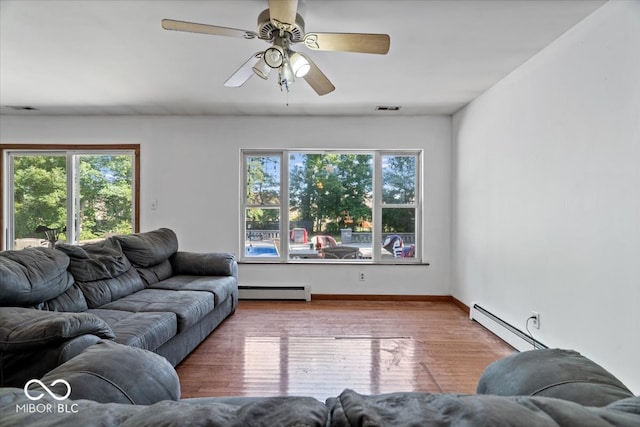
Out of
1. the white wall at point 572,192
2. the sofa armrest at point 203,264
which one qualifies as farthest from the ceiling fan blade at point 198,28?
the sofa armrest at point 203,264

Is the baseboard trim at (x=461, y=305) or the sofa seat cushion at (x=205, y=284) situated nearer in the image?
the sofa seat cushion at (x=205, y=284)

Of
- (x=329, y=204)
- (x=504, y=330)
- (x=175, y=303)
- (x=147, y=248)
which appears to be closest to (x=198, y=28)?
(x=175, y=303)

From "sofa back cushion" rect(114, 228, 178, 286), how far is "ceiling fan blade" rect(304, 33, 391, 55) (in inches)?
104

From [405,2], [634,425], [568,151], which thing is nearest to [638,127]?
[568,151]

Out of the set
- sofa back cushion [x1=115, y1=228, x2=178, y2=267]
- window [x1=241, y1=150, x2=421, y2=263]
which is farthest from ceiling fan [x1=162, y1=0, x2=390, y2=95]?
window [x1=241, y1=150, x2=421, y2=263]

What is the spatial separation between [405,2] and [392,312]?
314 centimetres

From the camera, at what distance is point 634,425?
550mm

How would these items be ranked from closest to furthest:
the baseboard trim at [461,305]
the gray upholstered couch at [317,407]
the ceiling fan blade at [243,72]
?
1. the gray upholstered couch at [317,407]
2. the ceiling fan blade at [243,72]
3. the baseboard trim at [461,305]

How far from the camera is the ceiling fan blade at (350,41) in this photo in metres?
1.86

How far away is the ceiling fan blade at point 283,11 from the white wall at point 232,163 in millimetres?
2610

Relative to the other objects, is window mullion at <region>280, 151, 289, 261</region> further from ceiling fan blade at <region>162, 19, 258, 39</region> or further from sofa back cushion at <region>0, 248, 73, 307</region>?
ceiling fan blade at <region>162, 19, 258, 39</region>

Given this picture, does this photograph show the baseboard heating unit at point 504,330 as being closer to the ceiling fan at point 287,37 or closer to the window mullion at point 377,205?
the window mullion at point 377,205

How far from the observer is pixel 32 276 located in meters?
2.09

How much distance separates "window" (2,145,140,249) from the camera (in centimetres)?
444
